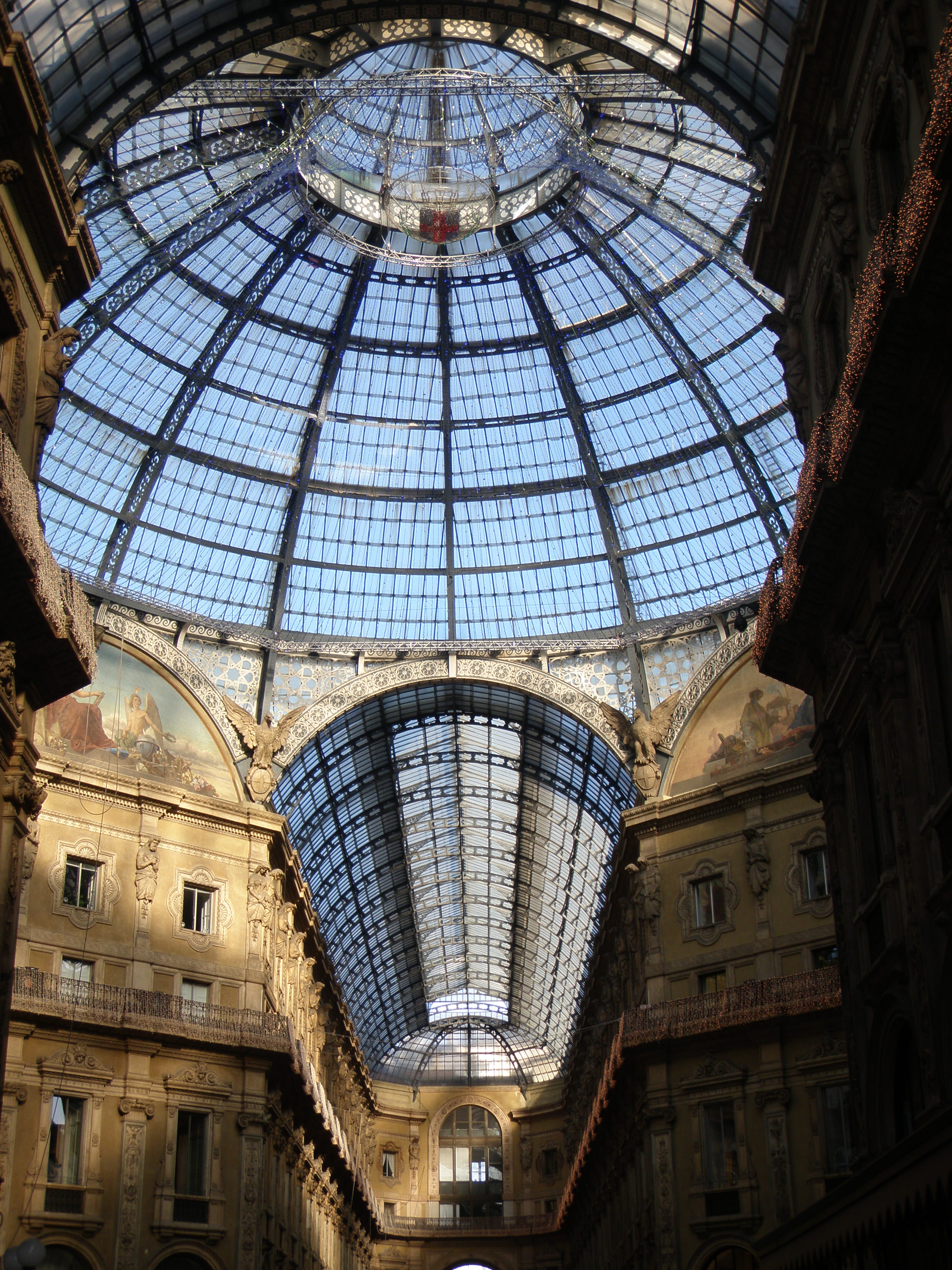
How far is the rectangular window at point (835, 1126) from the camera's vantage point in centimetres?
3831

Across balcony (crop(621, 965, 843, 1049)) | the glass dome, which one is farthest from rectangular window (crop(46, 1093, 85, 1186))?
the glass dome

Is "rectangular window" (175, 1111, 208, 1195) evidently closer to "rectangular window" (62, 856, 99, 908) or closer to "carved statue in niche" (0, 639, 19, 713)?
"rectangular window" (62, 856, 99, 908)

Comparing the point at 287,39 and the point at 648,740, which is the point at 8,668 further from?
the point at 648,740

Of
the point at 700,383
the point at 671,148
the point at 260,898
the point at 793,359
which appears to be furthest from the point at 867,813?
the point at 700,383

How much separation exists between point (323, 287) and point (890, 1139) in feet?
120

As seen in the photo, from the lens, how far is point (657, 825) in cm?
4712

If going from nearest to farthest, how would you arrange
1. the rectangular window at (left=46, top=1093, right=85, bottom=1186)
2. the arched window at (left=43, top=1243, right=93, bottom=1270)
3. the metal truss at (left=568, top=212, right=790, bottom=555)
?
the arched window at (left=43, top=1243, right=93, bottom=1270), the rectangular window at (left=46, top=1093, right=85, bottom=1186), the metal truss at (left=568, top=212, right=790, bottom=555)

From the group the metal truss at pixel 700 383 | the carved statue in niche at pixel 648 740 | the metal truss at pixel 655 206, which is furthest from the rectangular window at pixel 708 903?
the metal truss at pixel 655 206

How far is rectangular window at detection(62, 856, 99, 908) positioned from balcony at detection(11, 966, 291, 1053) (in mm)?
2494

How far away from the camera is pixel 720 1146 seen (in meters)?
41.2

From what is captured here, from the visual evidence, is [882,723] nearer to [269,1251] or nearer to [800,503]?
[800,503]

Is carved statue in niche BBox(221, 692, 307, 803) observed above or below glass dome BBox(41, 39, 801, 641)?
below

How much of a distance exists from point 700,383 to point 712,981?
67.6ft

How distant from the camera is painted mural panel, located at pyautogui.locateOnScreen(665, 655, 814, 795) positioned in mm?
45125
